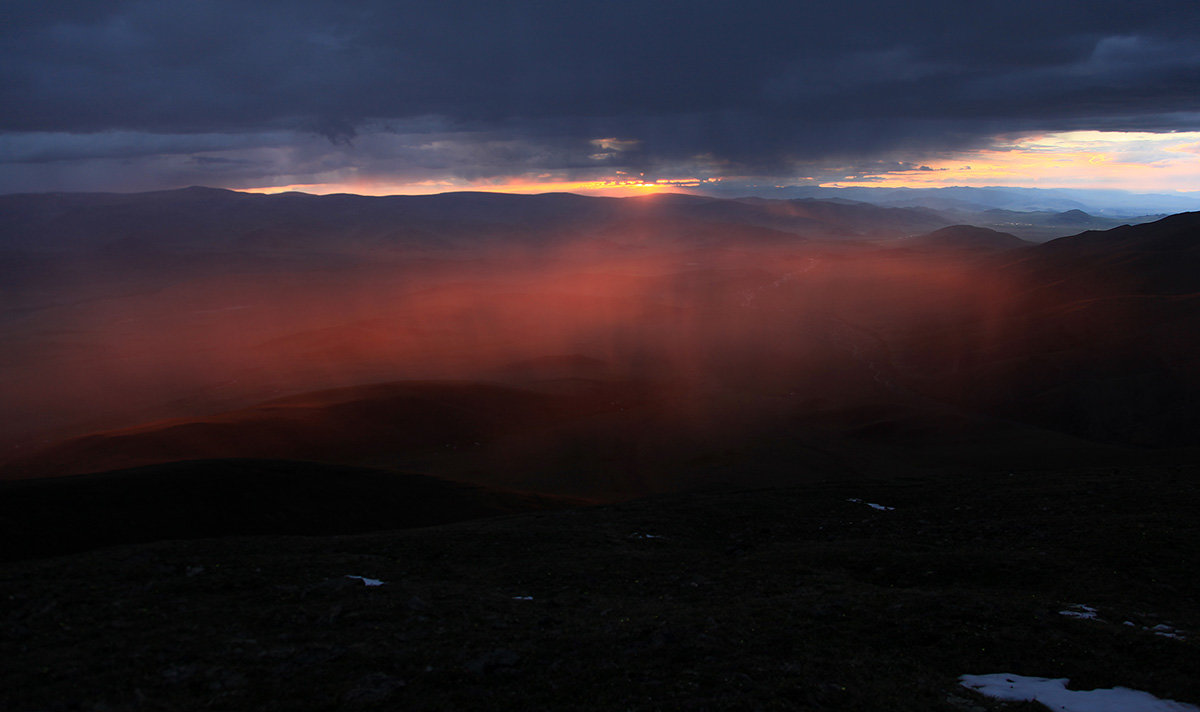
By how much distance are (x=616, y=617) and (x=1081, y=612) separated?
973 centimetres

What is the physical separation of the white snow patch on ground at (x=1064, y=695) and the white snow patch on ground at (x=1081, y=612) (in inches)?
131

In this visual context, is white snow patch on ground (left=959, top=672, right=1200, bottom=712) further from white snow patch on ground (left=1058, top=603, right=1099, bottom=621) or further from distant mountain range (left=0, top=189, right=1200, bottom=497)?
distant mountain range (left=0, top=189, right=1200, bottom=497)

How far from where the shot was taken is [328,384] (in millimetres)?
93625

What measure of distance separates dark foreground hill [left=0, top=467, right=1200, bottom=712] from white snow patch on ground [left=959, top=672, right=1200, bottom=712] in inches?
11.5

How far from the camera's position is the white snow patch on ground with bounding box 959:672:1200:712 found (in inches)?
375

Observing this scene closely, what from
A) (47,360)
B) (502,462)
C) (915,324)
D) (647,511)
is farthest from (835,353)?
(47,360)

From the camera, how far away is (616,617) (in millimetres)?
13664

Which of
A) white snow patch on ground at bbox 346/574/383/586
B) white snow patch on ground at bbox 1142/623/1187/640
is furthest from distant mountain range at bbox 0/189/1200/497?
white snow patch on ground at bbox 1142/623/1187/640

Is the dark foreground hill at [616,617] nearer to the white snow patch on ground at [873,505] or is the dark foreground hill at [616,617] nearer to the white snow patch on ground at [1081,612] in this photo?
the white snow patch on ground at [1081,612]

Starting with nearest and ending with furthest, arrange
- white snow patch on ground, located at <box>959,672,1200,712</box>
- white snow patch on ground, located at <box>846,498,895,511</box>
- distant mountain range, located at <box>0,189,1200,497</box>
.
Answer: white snow patch on ground, located at <box>959,672,1200,712</box>, white snow patch on ground, located at <box>846,498,895,511</box>, distant mountain range, located at <box>0,189,1200,497</box>

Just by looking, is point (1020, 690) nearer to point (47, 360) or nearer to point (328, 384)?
point (328, 384)

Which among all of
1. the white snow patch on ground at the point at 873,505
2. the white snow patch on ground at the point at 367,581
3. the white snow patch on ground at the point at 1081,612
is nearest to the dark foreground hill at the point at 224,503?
the white snow patch on ground at the point at 367,581

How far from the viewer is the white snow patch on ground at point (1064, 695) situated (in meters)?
9.53

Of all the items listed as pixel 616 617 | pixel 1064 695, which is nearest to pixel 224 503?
pixel 616 617
